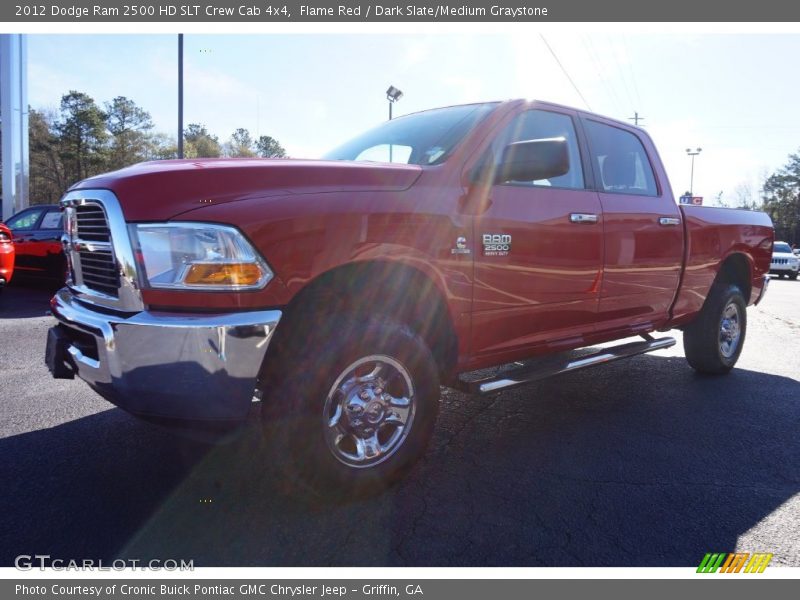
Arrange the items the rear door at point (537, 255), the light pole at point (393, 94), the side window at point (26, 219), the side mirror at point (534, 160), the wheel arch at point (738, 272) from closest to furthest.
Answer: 1. the side mirror at point (534, 160)
2. the rear door at point (537, 255)
3. the wheel arch at point (738, 272)
4. the side window at point (26, 219)
5. the light pole at point (393, 94)

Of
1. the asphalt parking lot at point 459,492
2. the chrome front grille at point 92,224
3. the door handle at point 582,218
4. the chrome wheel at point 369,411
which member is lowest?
the asphalt parking lot at point 459,492

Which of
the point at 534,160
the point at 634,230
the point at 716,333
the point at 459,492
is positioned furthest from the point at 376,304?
the point at 716,333

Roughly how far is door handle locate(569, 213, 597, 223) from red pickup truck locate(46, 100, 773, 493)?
0.02m

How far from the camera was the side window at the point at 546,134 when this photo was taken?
10.9 feet

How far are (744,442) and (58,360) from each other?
152 inches

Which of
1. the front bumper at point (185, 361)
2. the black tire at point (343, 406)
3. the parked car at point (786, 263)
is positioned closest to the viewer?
the front bumper at point (185, 361)

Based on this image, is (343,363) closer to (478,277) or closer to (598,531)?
(478,277)

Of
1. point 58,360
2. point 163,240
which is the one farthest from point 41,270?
point 163,240

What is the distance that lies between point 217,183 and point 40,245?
1003 centimetres

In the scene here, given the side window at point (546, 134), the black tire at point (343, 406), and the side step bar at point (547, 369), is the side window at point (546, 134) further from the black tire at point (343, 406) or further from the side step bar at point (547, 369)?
the black tire at point (343, 406)

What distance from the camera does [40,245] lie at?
34.6 ft

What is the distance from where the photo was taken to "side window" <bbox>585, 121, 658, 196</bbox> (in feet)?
13.5

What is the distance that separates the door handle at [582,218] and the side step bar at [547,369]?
0.90 m

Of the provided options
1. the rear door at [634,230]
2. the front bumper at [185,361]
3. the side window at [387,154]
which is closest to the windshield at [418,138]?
the side window at [387,154]
